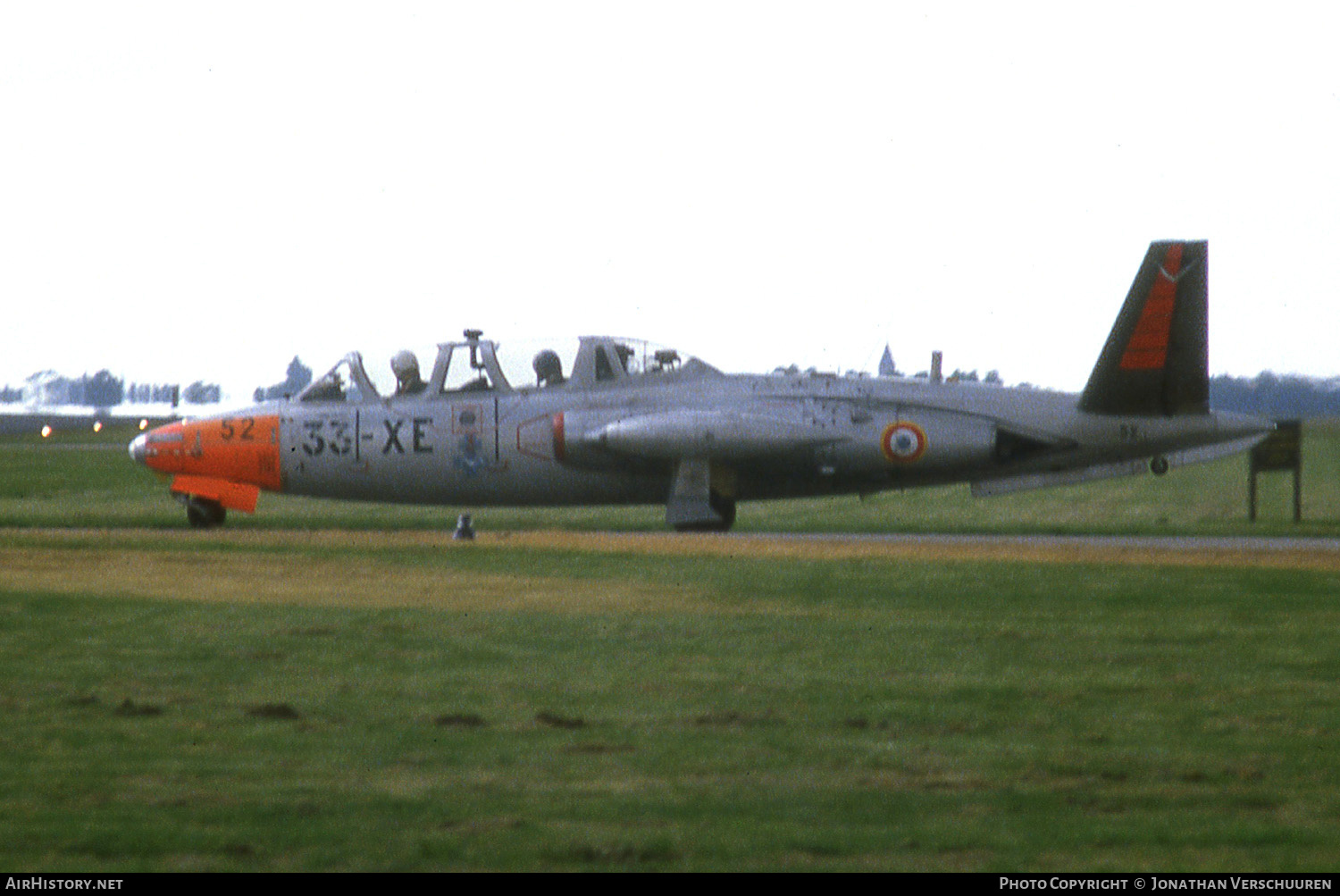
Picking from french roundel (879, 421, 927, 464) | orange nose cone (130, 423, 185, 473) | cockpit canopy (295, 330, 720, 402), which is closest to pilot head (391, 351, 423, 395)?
cockpit canopy (295, 330, 720, 402)

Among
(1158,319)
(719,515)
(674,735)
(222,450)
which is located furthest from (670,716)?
(222,450)

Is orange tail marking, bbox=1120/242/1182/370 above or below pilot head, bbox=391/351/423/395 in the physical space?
above

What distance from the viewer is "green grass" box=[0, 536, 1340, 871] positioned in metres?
6.53

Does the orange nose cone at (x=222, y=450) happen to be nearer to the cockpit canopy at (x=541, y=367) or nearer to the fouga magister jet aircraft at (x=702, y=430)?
the fouga magister jet aircraft at (x=702, y=430)

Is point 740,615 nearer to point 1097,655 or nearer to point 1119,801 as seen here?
point 1097,655

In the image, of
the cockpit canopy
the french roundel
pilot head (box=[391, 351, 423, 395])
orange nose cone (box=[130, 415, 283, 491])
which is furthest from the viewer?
orange nose cone (box=[130, 415, 283, 491])

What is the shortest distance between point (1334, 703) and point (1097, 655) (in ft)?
6.65

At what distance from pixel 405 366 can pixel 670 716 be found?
16.0 m

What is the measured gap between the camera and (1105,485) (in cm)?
3806

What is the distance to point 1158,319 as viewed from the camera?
22.2 metres

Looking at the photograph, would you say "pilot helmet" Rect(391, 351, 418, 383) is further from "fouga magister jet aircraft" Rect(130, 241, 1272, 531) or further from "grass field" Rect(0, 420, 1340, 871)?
"grass field" Rect(0, 420, 1340, 871)

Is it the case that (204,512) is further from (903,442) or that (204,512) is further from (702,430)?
(903,442)

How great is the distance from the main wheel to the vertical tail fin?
1325cm

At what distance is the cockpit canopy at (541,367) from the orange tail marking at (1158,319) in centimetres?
593
